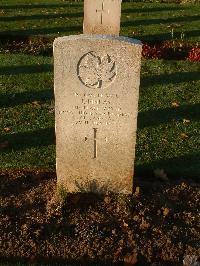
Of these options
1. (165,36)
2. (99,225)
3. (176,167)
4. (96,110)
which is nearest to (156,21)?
(165,36)

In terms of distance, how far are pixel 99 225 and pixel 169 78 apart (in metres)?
5.40

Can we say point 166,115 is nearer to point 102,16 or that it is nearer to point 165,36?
point 102,16

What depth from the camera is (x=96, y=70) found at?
5.21 meters

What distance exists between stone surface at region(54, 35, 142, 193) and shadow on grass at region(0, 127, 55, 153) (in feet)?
5.41

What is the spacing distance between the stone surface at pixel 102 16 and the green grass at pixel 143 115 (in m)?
1.21

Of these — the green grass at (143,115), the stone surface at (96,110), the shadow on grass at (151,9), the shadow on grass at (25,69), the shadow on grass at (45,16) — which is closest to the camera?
the stone surface at (96,110)

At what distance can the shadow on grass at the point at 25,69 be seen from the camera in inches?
409

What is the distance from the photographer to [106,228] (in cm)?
548

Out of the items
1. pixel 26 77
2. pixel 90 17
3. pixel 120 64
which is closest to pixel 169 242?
pixel 120 64

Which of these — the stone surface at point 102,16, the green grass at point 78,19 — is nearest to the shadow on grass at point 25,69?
the stone surface at point 102,16

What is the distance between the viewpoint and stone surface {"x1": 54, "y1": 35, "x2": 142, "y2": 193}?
507 centimetres

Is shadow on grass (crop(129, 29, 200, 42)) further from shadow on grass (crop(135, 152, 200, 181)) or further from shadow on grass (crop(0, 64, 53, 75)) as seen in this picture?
shadow on grass (crop(135, 152, 200, 181))

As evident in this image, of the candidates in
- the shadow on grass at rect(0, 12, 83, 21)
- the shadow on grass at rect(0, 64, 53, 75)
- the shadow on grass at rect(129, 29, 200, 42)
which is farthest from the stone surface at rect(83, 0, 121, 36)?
the shadow on grass at rect(0, 12, 83, 21)

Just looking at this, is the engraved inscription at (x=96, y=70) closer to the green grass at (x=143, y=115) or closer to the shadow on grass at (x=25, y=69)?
the green grass at (x=143, y=115)
